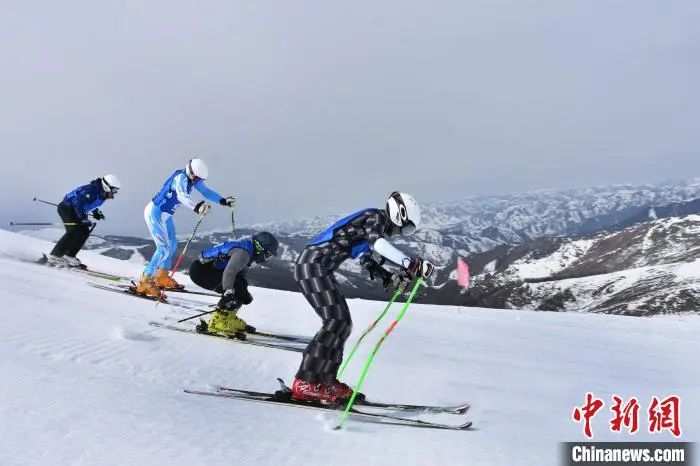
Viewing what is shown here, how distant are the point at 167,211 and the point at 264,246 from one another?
4.31m

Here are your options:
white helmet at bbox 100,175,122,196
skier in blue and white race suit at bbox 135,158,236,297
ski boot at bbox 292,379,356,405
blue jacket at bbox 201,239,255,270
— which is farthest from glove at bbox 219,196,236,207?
ski boot at bbox 292,379,356,405

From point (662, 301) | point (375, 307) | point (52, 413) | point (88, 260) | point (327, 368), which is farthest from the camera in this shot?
point (662, 301)

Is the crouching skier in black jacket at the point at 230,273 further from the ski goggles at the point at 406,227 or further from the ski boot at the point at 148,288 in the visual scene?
the ski goggles at the point at 406,227

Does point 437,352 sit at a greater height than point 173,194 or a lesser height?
lesser

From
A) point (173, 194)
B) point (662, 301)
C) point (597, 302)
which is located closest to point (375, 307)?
point (173, 194)

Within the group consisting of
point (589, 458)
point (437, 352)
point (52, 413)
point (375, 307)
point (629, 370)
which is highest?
point (375, 307)

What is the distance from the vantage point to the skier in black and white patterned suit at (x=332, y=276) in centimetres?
564

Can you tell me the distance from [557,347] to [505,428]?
282 inches

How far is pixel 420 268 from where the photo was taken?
530 centimetres

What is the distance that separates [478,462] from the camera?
4.15 metres

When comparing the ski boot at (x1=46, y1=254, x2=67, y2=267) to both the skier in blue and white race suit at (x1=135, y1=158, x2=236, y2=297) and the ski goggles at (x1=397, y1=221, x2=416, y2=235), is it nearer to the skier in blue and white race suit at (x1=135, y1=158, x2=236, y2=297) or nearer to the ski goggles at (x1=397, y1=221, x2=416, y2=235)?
the skier in blue and white race suit at (x1=135, y1=158, x2=236, y2=297)

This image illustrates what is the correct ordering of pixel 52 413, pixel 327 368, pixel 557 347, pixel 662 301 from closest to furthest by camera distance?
pixel 52 413 → pixel 327 368 → pixel 557 347 → pixel 662 301

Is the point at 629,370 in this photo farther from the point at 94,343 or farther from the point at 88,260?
the point at 88,260

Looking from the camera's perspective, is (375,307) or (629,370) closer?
(629,370)
